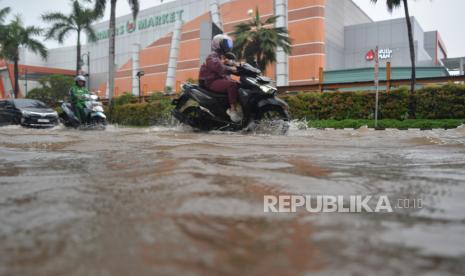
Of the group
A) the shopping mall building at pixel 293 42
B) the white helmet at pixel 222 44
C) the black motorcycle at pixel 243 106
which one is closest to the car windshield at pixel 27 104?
the black motorcycle at pixel 243 106

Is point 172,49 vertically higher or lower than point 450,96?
higher

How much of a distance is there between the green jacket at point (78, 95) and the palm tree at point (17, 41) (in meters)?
25.5

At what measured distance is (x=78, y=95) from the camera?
1031 cm

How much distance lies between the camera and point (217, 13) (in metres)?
37.4

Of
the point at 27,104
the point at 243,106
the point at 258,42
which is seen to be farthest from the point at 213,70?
the point at 258,42

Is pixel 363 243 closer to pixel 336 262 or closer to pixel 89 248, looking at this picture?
pixel 336 262

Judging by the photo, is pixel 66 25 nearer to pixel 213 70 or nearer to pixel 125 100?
pixel 125 100

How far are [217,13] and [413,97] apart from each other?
86.6 ft

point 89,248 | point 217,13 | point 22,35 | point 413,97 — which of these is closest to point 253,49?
point 413,97

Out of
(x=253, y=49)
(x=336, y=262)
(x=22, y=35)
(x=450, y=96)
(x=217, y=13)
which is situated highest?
(x=217, y=13)

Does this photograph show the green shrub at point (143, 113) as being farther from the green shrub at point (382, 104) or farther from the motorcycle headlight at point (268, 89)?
the motorcycle headlight at point (268, 89)

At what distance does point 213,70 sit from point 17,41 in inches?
1194

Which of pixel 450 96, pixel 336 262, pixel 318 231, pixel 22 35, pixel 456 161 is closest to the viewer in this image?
pixel 336 262

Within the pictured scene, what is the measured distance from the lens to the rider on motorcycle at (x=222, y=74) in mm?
7391
